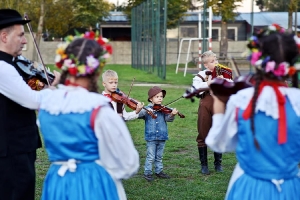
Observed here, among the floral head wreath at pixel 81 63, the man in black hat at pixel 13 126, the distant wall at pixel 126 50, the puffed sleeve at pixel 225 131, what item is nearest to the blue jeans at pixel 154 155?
the man in black hat at pixel 13 126

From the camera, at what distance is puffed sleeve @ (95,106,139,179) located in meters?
3.04

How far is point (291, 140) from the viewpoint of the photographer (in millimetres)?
3068

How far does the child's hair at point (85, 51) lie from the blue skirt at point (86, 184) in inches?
18.8

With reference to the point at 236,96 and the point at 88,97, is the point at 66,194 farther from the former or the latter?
the point at 236,96

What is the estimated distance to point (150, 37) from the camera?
2527 cm

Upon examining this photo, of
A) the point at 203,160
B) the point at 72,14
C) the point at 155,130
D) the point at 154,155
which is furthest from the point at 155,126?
the point at 72,14

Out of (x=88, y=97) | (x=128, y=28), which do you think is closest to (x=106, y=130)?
(x=88, y=97)

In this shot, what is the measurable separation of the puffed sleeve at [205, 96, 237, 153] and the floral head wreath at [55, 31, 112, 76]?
771 mm

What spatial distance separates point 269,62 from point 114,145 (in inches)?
39.3

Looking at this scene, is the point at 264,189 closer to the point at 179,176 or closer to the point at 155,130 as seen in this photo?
the point at 155,130

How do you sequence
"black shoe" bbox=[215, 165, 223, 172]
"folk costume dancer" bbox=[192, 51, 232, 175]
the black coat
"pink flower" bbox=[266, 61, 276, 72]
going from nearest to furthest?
"pink flower" bbox=[266, 61, 276, 72], the black coat, "folk costume dancer" bbox=[192, 51, 232, 175], "black shoe" bbox=[215, 165, 223, 172]

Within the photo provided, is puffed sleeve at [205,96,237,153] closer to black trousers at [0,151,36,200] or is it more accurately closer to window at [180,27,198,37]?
black trousers at [0,151,36,200]

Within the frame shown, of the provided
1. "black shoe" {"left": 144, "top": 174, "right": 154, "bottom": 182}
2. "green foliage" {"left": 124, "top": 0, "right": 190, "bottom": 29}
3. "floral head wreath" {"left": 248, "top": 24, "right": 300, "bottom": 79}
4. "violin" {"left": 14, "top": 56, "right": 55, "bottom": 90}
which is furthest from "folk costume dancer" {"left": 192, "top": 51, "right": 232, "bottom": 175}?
"green foliage" {"left": 124, "top": 0, "right": 190, "bottom": 29}

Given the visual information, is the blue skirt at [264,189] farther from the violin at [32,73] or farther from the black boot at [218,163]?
the black boot at [218,163]
